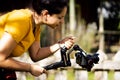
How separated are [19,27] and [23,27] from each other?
26mm

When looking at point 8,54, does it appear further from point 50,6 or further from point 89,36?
point 89,36

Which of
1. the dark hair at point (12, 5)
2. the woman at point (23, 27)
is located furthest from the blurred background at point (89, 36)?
the woman at point (23, 27)

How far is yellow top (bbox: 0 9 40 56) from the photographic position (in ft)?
9.77

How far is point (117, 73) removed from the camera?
14.9 ft

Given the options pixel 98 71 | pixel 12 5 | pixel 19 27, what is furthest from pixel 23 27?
pixel 12 5

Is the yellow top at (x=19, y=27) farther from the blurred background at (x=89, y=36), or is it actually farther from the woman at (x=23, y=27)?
Answer: the blurred background at (x=89, y=36)

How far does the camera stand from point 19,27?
298cm

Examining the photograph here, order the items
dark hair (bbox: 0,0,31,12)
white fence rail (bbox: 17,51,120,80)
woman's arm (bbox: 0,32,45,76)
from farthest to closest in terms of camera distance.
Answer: dark hair (bbox: 0,0,31,12), white fence rail (bbox: 17,51,120,80), woman's arm (bbox: 0,32,45,76)

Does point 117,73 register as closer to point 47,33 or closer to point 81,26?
point 47,33

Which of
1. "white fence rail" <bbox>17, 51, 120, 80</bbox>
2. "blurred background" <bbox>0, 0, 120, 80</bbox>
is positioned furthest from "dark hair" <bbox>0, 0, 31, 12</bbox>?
"white fence rail" <bbox>17, 51, 120, 80</bbox>

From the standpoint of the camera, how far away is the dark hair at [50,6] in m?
3.12

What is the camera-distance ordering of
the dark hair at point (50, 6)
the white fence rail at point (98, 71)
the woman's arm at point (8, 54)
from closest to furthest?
the woman's arm at point (8, 54) → the dark hair at point (50, 6) → the white fence rail at point (98, 71)

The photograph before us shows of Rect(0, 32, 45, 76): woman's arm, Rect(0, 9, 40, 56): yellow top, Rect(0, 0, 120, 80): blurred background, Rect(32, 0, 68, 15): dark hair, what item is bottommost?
Rect(0, 0, 120, 80): blurred background

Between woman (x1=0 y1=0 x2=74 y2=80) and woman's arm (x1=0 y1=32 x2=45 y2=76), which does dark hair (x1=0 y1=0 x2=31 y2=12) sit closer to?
woman (x1=0 y1=0 x2=74 y2=80)
